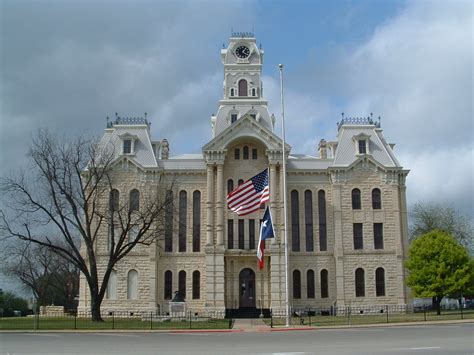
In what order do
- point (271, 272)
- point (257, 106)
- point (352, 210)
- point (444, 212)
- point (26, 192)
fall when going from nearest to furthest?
point (26, 192) < point (271, 272) < point (352, 210) < point (257, 106) < point (444, 212)

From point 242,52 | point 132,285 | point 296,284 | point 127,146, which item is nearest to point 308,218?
point 296,284

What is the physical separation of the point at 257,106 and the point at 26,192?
25.7m

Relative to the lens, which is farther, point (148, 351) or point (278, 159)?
point (278, 159)

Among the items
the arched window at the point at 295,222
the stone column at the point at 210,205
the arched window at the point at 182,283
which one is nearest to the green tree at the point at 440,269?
the arched window at the point at 295,222

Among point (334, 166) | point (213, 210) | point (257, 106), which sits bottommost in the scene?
point (213, 210)

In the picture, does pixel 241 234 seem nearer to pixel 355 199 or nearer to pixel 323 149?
pixel 355 199

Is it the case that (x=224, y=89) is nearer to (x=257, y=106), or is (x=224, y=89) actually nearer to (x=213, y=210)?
(x=257, y=106)

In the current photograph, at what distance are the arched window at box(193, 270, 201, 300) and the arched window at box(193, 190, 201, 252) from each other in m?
2.28

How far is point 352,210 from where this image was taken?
2110 inches

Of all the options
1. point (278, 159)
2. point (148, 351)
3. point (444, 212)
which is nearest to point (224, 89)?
point (278, 159)

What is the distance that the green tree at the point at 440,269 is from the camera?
148ft

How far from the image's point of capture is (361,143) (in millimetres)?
56031

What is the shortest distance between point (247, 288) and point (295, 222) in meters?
7.81

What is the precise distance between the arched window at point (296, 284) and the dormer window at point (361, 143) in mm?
13474
